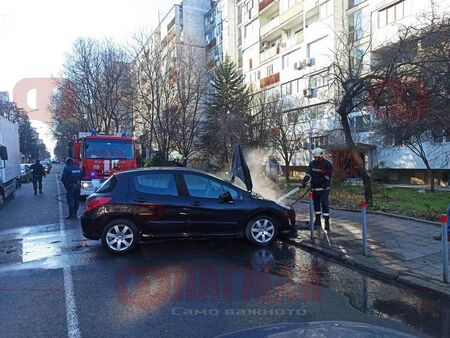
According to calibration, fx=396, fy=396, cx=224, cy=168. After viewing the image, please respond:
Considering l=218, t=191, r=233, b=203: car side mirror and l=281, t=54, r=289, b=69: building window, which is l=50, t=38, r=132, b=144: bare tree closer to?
l=281, t=54, r=289, b=69: building window

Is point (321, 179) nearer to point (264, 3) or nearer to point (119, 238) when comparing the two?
point (119, 238)

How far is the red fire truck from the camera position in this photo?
1524 cm

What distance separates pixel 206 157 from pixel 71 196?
18975 millimetres

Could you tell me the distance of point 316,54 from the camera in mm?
33438

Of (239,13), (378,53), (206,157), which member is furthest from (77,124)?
(378,53)

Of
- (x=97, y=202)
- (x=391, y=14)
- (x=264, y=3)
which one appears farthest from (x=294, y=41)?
(x=97, y=202)

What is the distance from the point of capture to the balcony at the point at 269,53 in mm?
39441

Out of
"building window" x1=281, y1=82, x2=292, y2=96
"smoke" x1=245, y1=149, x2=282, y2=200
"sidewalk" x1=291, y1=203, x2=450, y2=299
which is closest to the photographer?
"sidewalk" x1=291, y1=203, x2=450, y2=299

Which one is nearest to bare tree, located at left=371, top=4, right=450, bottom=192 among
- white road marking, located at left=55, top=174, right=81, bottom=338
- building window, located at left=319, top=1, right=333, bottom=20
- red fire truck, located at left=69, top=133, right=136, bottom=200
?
white road marking, located at left=55, top=174, right=81, bottom=338

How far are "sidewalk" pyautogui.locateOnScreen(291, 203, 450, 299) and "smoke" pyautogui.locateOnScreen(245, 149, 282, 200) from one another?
4.39 metres

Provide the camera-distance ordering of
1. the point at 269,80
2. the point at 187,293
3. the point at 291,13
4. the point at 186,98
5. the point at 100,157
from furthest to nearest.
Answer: the point at 269,80, the point at 291,13, the point at 186,98, the point at 100,157, the point at 187,293

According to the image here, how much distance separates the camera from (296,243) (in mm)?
7969

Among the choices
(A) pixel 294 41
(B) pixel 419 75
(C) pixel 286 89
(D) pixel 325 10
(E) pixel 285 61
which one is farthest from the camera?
(E) pixel 285 61

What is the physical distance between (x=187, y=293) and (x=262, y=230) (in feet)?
9.63
